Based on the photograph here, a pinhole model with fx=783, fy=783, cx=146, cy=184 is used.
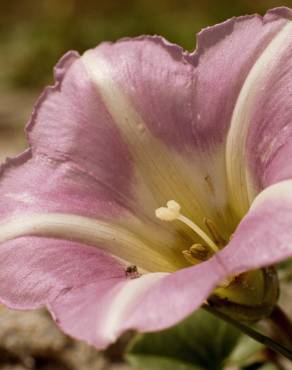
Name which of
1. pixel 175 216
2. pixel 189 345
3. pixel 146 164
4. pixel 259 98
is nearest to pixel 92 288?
pixel 175 216

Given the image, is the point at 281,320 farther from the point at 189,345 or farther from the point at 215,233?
the point at 189,345

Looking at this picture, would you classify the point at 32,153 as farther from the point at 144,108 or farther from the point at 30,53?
the point at 30,53

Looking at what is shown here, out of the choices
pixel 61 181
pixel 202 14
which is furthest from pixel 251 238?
pixel 202 14

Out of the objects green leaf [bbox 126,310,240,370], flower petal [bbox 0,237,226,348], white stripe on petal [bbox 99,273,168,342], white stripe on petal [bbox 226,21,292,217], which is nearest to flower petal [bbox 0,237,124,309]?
flower petal [bbox 0,237,226,348]

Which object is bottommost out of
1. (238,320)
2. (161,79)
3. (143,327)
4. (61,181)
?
(238,320)

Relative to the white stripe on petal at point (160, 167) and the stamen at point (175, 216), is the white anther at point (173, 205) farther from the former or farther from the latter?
the white stripe on petal at point (160, 167)

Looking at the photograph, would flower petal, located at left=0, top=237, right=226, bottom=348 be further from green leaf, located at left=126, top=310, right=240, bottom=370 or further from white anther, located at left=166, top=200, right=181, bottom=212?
green leaf, located at left=126, top=310, right=240, bottom=370

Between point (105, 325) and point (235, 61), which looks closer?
point (105, 325)
